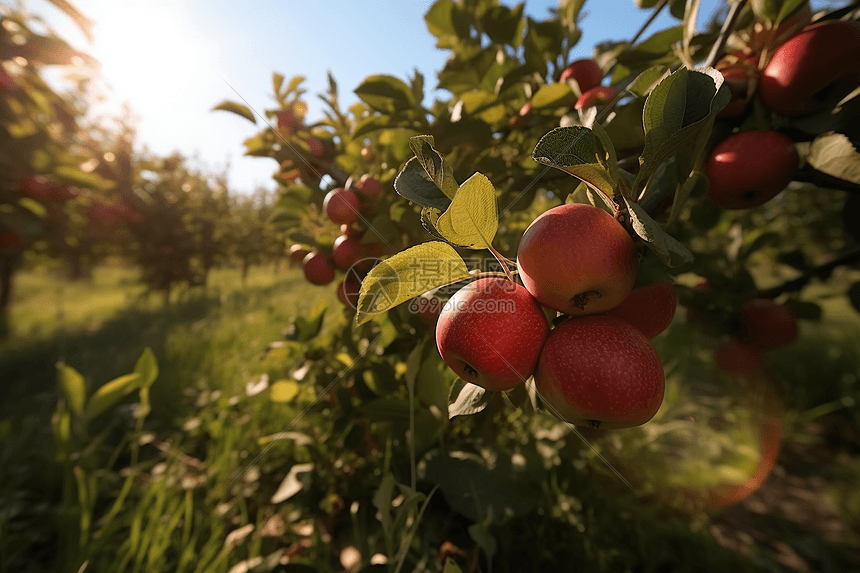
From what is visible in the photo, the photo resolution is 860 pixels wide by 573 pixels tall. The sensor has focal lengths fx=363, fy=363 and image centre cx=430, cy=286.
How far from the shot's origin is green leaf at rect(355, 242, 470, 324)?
486mm

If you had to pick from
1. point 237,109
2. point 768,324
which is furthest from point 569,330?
point 768,324

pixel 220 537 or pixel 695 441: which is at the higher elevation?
pixel 220 537

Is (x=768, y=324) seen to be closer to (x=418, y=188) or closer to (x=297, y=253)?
(x=418, y=188)

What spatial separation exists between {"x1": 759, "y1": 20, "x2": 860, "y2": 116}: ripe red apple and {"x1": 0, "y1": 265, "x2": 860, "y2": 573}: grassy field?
0.95 m

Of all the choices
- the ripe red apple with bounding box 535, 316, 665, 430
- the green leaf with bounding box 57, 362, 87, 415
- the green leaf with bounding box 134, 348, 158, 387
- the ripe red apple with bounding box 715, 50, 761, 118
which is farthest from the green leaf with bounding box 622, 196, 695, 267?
the green leaf with bounding box 57, 362, 87, 415

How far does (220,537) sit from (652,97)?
1575 millimetres

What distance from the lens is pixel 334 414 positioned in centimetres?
138

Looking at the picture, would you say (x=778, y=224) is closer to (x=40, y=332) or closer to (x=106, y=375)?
(x=106, y=375)

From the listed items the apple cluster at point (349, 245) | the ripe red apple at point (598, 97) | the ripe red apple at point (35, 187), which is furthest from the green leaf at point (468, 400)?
the ripe red apple at point (35, 187)

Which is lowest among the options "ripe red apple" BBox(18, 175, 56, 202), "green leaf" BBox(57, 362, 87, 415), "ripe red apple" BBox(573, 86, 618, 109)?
"green leaf" BBox(57, 362, 87, 415)

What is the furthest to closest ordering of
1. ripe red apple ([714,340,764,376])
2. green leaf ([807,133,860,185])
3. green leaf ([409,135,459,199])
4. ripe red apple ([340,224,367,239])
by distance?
1. ripe red apple ([714,340,764,376])
2. ripe red apple ([340,224,367,239])
3. green leaf ([807,133,860,185])
4. green leaf ([409,135,459,199])

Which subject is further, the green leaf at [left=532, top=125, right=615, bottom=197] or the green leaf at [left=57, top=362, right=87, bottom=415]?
the green leaf at [left=57, top=362, right=87, bottom=415]

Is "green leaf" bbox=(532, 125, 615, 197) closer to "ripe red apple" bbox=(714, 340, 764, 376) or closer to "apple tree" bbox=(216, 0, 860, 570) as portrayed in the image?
"apple tree" bbox=(216, 0, 860, 570)

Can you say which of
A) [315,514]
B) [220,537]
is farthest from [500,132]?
[220,537]
